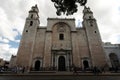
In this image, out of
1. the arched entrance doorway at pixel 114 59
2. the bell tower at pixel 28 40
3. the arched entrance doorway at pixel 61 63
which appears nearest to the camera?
the bell tower at pixel 28 40

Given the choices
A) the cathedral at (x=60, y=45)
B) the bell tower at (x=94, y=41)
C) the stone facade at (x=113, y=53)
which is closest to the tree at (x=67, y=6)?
the cathedral at (x=60, y=45)

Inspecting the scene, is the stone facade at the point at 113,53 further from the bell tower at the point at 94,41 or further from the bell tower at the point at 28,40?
the bell tower at the point at 28,40

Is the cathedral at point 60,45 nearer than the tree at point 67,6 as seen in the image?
No

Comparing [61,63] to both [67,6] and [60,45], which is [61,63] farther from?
[67,6]

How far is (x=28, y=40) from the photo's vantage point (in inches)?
930

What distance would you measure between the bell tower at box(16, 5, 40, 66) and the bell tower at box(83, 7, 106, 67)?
1243 centimetres

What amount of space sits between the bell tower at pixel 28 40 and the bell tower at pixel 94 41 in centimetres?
1243

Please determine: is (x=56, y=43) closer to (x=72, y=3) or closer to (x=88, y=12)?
(x=88, y=12)

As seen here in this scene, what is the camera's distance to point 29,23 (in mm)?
26172

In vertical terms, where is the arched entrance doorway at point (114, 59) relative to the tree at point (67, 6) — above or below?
below

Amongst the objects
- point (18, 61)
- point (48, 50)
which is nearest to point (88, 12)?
point (48, 50)

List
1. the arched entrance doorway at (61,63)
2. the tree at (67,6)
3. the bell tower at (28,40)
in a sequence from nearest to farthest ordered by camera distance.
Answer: the tree at (67,6), the bell tower at (28,40), the arched entrance doorway at (61,63)

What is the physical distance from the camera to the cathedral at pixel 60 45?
2183 cm

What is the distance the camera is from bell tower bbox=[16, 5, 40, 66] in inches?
851
